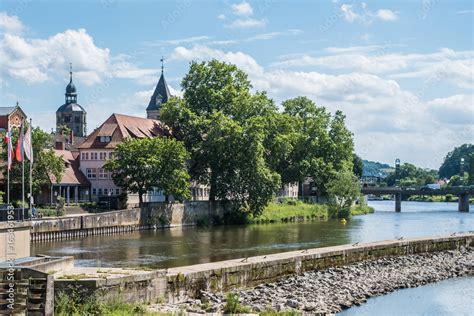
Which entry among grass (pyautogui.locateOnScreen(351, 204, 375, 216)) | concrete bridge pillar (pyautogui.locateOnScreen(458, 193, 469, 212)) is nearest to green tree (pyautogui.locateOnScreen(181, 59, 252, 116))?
grass (pyautogui.locateOnScreen(351, 204, 375, 216))

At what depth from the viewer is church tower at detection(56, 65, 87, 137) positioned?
166 meters

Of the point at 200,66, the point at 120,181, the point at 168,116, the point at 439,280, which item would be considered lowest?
the point at 439,280

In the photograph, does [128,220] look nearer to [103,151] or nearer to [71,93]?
[103,151]

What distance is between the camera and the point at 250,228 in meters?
75.6

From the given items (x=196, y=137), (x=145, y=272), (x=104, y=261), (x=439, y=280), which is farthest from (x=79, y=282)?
(x=196, y=137)

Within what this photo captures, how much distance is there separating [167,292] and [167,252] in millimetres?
21367

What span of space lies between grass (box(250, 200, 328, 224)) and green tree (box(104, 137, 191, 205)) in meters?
12.1

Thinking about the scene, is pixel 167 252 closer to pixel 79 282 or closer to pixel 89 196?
pixel 79 282

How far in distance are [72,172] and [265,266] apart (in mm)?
56019

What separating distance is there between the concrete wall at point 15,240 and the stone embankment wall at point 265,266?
7777mm

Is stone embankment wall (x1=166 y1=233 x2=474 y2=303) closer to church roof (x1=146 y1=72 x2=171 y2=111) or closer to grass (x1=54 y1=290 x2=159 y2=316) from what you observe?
grass (x1=54 y1=290 x2=159 y2=316)

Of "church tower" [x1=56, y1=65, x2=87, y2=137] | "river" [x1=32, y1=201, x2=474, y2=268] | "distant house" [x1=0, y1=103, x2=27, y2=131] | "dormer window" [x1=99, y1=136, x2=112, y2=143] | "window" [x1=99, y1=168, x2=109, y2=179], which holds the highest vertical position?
"church tower" [x1=56, y1=65, x2=87, y2=137]

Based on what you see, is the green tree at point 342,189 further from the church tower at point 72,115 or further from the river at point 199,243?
the church tower at point 72,115

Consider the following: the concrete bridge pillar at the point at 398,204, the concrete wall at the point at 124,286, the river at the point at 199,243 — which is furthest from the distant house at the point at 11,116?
the concrete wall at the point at 124,286
